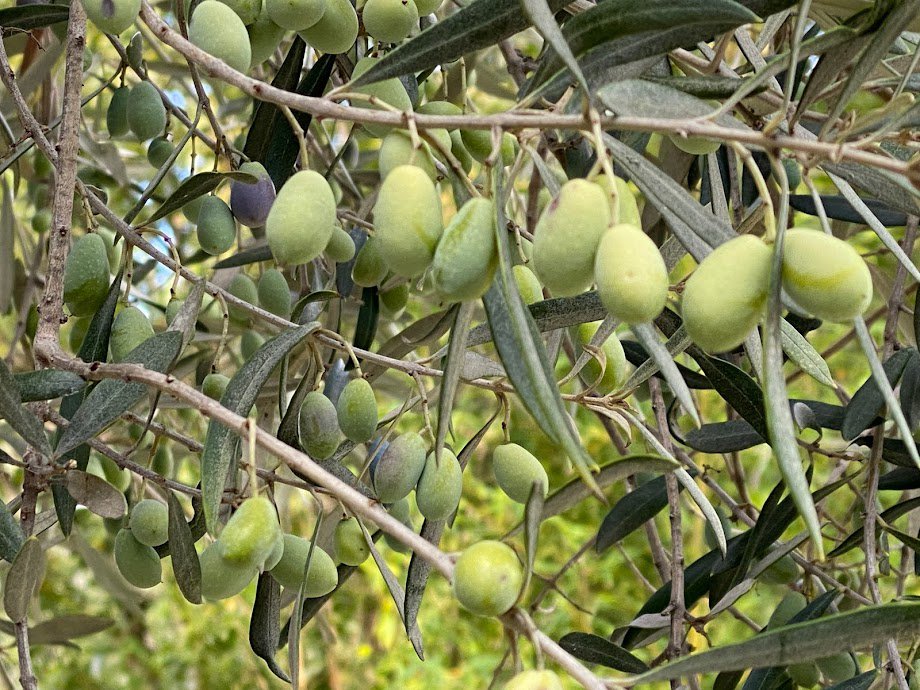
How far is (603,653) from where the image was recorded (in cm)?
100

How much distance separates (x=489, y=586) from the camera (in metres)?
0.50

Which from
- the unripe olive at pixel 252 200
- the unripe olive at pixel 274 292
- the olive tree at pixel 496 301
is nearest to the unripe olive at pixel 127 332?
the olive tree at pixel 496 301

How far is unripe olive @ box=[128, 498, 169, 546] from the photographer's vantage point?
2.86ft

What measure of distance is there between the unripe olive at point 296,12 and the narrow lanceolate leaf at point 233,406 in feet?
0.71

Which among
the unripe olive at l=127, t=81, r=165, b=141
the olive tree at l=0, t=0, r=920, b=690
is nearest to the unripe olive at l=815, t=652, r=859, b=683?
the olive tree at l=0, t=0, r=920, b=690

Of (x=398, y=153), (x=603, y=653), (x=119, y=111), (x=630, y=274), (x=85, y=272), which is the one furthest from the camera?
(x=119, y=111)

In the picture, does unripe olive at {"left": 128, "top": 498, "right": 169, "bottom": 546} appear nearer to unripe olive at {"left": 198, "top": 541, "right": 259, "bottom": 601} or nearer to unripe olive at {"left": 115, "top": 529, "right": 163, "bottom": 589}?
unripe olive at {"left": 115, "top": 529, "right": 163, "bottom": 589}

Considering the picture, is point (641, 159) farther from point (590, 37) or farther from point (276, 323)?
point (276, 323)

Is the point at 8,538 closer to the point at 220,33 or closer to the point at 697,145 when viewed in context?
the point at 220,33

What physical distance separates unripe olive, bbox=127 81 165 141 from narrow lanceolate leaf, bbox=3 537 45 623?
48 centimetres

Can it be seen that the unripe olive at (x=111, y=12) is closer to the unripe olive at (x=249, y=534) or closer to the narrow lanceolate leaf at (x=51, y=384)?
the narrow lanceolate leaf at (x=51, y=384)

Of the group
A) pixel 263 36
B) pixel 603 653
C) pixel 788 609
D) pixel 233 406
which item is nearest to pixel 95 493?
pixel 233 406

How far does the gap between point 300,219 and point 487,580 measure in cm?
23

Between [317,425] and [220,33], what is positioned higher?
[220,33]
